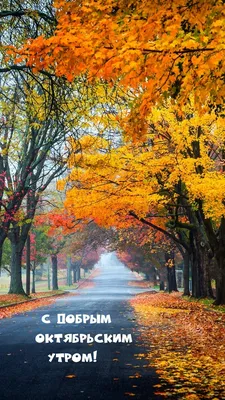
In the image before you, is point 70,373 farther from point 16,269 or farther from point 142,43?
point 16,269

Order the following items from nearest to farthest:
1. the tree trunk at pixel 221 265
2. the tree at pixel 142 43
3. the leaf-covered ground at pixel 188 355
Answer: the leaf-covered ground at pixel 188 355 < the tree at pixel 142 43 < the tree trunk at pixel 221 265

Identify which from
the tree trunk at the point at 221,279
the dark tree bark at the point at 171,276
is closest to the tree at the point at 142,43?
the tree trunk at the point at 221,279

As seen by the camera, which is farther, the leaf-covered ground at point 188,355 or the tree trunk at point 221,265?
the tree trunk at point 221,265

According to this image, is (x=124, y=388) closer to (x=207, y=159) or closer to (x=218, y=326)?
(x=218, y=326)

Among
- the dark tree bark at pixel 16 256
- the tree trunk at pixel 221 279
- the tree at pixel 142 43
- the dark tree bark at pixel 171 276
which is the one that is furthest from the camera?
the dark tree bark at pixel 171 276

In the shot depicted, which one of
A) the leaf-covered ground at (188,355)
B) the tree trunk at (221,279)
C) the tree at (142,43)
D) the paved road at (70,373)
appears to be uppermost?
the tree at (142,43)

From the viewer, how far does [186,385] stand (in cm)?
759

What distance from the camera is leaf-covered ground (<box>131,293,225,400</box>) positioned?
7352 millimetres

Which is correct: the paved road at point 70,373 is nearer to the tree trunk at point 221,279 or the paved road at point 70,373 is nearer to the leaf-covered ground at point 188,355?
the leaf-covered ground at point 188,355

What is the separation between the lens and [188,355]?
10.2m

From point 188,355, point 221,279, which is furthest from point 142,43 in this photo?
point 221,279

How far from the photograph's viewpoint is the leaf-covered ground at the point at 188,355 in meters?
7.35

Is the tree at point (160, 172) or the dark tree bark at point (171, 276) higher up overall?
the tree at point (160, 172)

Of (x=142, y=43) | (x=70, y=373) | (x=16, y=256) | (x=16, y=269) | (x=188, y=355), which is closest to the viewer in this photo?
(x=142, y=43)
